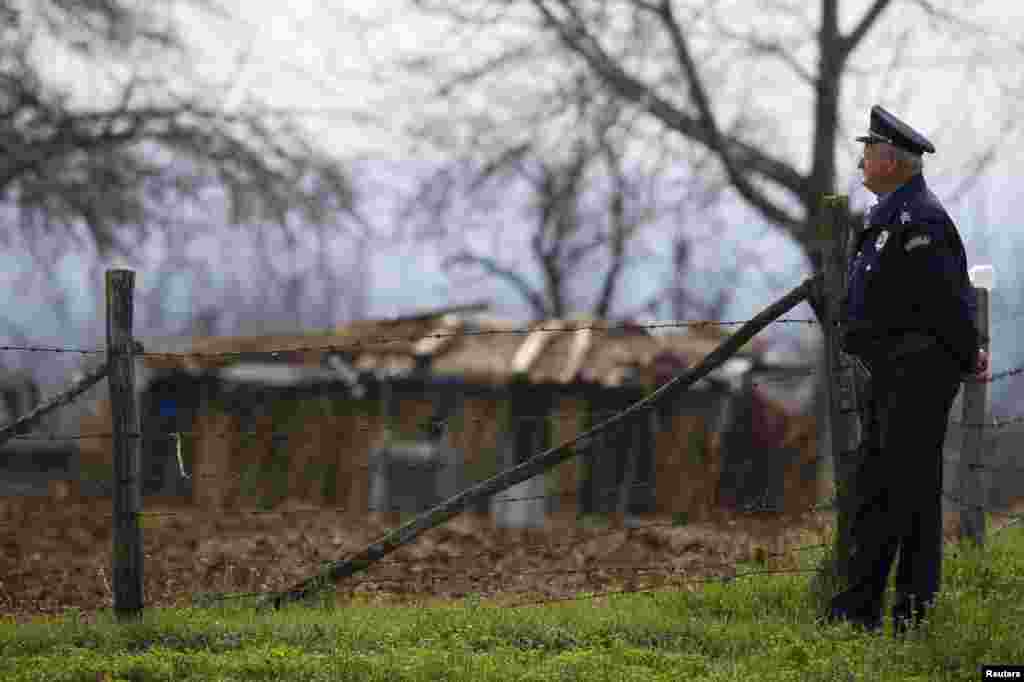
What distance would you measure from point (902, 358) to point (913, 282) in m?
0.33

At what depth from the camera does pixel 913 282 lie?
6.02m

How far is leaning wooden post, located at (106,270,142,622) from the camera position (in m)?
6.73

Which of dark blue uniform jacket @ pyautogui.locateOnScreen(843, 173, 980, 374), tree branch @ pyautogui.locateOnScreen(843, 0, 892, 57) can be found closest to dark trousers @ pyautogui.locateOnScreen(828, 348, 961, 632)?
dark blue uniform jacket @ pyautogui.locateOnScreen(843, 173, 980, 374)

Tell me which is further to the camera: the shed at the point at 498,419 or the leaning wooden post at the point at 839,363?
the shed at the point at 498,419

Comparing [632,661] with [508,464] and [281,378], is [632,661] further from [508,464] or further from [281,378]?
[281,378]

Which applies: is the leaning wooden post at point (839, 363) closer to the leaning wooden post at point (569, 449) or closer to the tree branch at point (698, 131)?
the leaning wooden post at point (569, 449)

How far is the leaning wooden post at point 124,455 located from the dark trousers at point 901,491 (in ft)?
10.8

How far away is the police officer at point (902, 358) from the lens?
6016 millimetres

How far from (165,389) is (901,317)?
21.3 metres

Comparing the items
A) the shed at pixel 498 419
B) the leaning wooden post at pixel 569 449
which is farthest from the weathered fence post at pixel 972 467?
the shed at pixel 498 419

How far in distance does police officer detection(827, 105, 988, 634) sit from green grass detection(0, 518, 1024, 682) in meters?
0.23

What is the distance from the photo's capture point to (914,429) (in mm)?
6059

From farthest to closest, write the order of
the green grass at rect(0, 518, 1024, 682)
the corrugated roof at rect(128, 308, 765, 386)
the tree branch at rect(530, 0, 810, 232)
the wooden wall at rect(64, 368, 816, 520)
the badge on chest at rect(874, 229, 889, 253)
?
1. the corrugated roof at rect(128, 308, 765, 386)
2. the wooden wall at rect(64, 368, 816, 520)
3. the tree branch at rect(530, 0, 810, 232)
4. the badge on chest at rect(874, 229, 889, 253)
5. the green grass at rect(0, 518, 1024, 682)

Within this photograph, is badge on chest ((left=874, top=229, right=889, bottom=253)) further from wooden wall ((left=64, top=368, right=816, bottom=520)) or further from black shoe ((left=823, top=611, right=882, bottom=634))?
wooden wall ((left=64, top=368, right=816, bottom=520))
